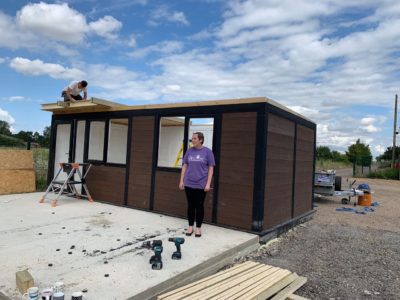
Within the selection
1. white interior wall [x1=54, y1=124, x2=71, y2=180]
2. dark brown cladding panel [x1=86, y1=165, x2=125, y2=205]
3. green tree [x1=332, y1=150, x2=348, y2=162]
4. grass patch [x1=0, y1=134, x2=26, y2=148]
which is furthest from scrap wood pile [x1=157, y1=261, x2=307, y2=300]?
green tree [x1=332, y1=150, x2=348, y2=162]

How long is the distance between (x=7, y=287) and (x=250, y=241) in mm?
3094

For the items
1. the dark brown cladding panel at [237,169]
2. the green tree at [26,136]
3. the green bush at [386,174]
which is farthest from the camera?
the green bush at [386,174]

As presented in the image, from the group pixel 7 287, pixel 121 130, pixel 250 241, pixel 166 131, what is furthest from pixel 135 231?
pixel 166 131

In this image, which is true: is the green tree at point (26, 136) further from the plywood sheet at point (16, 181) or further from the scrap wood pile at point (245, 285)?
the scrap wood pile at point (245, 285)

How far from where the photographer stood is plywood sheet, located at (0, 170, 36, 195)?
8039 mm

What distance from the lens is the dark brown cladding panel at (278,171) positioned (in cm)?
540

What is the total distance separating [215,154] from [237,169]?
1.59 feet

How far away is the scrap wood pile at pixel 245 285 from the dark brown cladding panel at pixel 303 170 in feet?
10.8

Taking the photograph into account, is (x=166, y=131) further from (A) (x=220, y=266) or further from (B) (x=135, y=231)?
(A) (x=220, y=266)

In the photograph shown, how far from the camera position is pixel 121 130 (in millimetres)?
8242

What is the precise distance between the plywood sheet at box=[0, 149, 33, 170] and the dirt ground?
6.57m

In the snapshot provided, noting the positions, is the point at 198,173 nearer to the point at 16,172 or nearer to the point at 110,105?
the point at 110,105

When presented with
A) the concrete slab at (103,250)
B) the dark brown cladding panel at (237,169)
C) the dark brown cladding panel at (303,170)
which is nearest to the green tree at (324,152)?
the dark brown cladding panel at (303,170)

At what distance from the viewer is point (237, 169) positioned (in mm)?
5410
